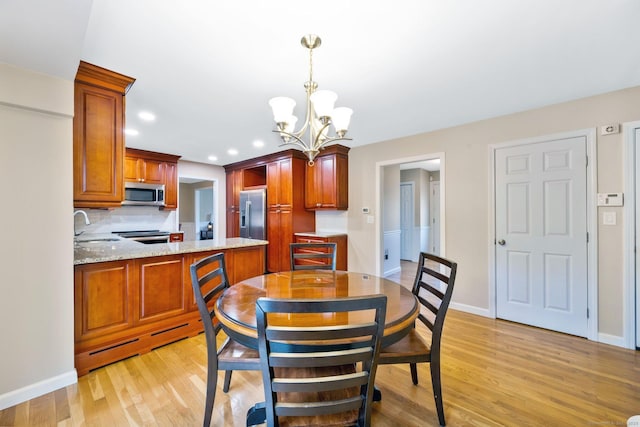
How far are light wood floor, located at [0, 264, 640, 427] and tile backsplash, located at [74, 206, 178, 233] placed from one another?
3123 millimetres

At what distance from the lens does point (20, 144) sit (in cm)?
173

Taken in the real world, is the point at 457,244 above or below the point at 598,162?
below

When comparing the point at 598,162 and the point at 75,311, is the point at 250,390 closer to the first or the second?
the point at 75,311

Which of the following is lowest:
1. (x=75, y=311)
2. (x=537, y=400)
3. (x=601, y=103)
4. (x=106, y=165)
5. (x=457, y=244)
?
(x=537, y=400)

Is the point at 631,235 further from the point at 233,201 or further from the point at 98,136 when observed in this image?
the point at 233,201

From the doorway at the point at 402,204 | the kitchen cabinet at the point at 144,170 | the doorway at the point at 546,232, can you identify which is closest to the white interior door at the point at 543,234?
the doorway at the point at 546,232

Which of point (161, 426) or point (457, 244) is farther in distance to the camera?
point (457, 244)

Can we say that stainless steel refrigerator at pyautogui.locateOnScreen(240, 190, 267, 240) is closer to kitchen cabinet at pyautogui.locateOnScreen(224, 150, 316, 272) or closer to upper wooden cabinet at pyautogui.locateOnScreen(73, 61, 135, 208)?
kitchen cabinet at pyautogui.locateOnScreen(224, 150, 316, 272)

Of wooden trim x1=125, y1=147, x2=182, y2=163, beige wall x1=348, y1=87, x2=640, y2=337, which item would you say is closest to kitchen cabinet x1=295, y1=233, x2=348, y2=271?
beige wall x1=348, y1=87, x2=640, y2=337

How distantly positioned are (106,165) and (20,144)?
49 centimetres

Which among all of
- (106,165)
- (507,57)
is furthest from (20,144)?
(507,57)

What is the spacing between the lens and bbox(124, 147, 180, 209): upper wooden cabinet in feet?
15.1

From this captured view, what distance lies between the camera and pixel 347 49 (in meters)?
1.82

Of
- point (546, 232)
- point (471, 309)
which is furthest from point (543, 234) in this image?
point (471, 309)
